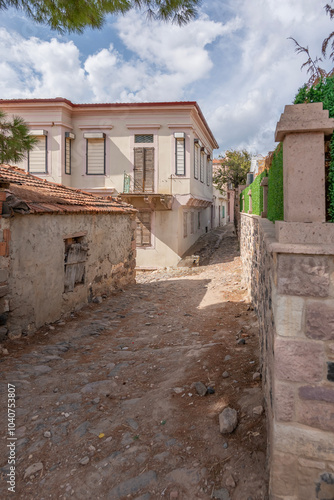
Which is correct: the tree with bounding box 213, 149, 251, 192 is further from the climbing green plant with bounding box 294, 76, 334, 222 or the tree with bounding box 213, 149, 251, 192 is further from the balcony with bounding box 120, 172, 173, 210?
the climbing green plant with bounding box 294, 76, 334, 222

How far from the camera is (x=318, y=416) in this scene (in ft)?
7.32

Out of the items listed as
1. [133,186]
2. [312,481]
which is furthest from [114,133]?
[312,481]

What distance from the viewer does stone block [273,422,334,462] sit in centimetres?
222

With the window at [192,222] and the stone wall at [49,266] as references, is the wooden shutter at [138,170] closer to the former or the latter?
the window at [192,222]

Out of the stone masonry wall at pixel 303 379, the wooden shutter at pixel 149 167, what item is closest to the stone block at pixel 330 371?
the stone masonry wall at pixel 303 379

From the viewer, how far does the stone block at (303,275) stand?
219 cm

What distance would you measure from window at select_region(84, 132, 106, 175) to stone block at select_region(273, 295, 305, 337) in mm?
14377

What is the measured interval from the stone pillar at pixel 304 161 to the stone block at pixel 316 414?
3.87ft

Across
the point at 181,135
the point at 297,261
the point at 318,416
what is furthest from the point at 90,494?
the point at 181,135

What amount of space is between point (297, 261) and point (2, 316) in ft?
16.3

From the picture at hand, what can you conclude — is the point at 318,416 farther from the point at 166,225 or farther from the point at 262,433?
the point at 166,225

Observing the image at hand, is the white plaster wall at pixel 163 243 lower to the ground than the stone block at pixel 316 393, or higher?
higher

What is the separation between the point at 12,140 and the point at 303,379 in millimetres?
5180

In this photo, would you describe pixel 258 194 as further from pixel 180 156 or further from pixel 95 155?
pixel 95 155
